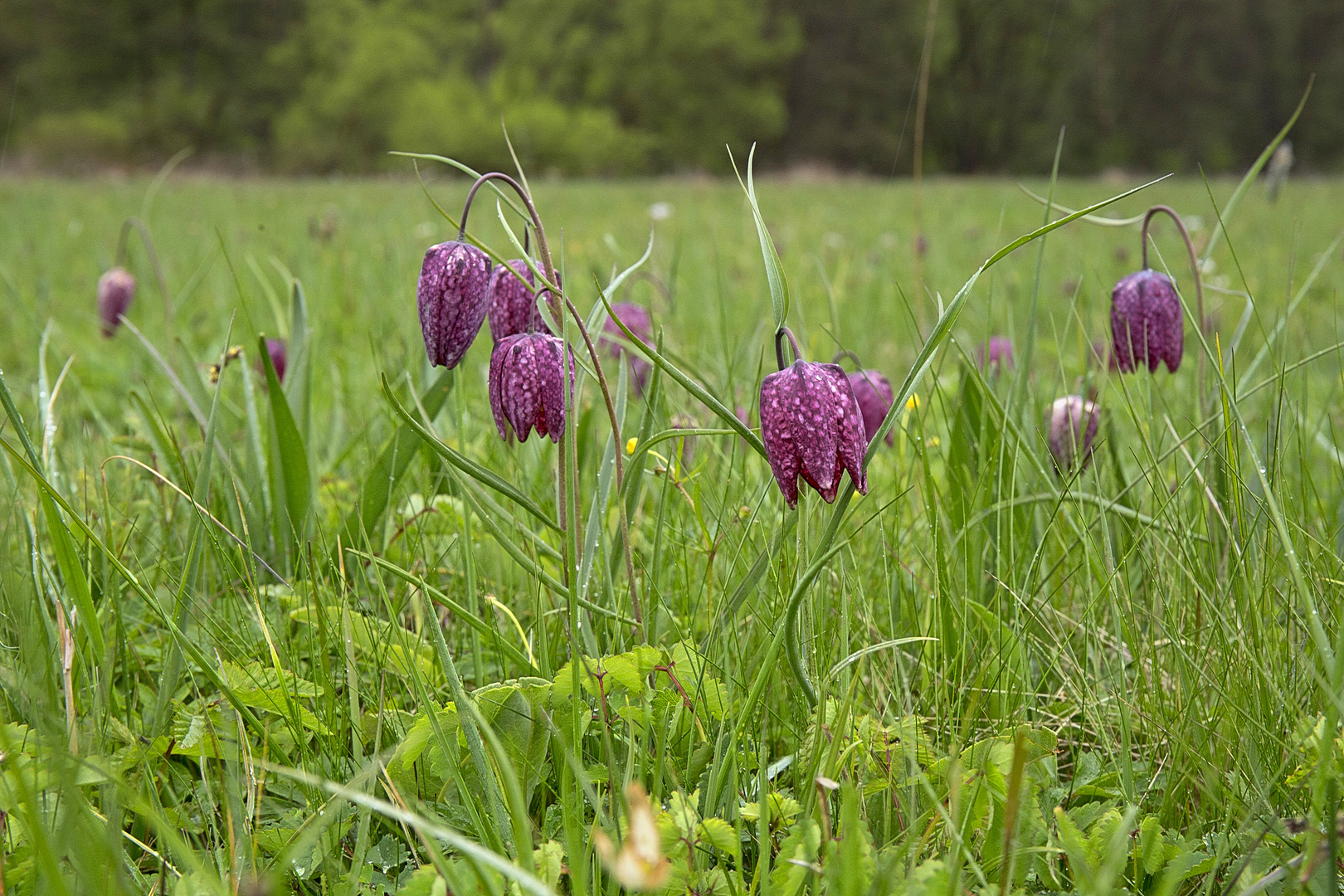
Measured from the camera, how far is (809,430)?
0.75 meters

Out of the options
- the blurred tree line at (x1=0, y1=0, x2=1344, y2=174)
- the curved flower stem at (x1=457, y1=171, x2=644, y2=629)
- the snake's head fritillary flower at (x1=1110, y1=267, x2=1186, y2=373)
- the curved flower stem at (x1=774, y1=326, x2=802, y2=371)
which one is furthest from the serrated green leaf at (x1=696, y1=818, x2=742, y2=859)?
the blurred tree line at (x1=0, y1=0, x2=1344, y2=174)

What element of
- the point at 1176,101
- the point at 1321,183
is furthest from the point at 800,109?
the point at 1321,183

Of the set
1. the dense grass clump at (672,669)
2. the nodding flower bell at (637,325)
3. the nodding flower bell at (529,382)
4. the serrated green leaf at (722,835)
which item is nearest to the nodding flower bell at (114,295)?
the dense grass clump at (672,669)

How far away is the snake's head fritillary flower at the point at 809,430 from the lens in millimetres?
750

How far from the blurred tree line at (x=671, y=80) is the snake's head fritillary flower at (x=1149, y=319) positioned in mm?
19257

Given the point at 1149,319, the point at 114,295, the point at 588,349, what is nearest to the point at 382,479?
the point at 588,349

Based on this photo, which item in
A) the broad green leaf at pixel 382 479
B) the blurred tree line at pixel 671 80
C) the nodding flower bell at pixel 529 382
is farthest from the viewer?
the blurred tree line at pixel 671 80

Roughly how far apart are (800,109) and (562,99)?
21.2 ft

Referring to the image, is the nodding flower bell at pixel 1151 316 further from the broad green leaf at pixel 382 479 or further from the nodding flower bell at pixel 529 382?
the broad green leaf at pixel 382 479

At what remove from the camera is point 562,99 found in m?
22.2

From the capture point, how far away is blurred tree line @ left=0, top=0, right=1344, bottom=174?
21516 mm

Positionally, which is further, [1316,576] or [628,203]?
[628,203]

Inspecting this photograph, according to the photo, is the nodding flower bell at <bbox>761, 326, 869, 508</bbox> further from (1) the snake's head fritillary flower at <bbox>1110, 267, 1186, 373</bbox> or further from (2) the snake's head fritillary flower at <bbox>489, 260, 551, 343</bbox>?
(1) the snake's head fritillary flower at <bbox>1110, 267, 1186, 373</bbox>

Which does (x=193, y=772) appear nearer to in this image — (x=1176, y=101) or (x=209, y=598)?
(x=209, y=598)
